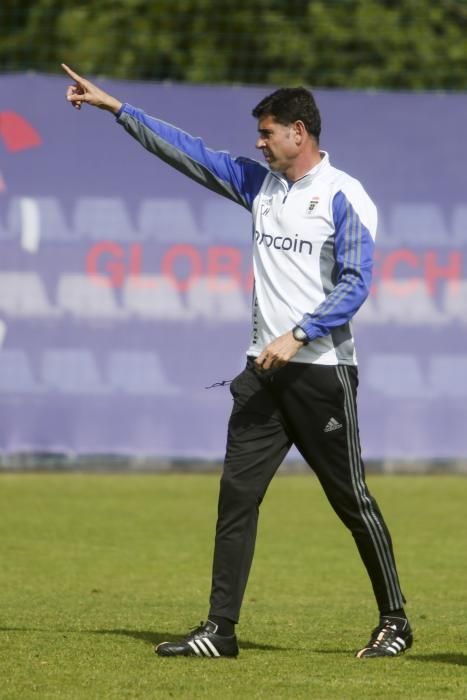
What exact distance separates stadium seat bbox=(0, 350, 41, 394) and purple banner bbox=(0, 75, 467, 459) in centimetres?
1

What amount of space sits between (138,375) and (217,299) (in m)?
0.97

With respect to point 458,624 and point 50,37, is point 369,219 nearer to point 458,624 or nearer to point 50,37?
point 458,624

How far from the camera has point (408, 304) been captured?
585 inches

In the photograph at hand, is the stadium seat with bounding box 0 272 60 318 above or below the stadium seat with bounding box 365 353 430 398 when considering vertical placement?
above

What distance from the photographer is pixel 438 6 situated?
887 inches

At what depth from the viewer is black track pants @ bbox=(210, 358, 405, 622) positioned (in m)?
6.60

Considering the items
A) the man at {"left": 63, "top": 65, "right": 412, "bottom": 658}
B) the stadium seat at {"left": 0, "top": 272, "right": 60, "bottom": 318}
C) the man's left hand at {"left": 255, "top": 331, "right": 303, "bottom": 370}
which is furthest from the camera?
the stadium seat at {"left": 0, "top": 272, "right": 60, "bottom": 318}

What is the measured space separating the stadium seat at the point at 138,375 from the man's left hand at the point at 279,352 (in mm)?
A: 8186

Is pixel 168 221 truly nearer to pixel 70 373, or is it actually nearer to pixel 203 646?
pixel 70 373

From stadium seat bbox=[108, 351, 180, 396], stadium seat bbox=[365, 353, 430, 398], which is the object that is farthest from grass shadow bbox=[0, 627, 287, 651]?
stadium seat bbox=[365, 353, 430, 398]

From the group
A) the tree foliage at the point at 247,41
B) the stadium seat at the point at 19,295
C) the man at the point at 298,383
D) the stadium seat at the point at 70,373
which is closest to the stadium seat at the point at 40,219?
the stadium seat at the point at 19,295

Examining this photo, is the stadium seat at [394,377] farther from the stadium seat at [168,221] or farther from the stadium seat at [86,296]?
the stadium seat at [86,296]

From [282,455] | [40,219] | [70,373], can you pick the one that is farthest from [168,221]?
[282,455]

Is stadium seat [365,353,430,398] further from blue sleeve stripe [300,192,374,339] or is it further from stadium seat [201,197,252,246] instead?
blue sleeve stripe [300,192,374,339]
